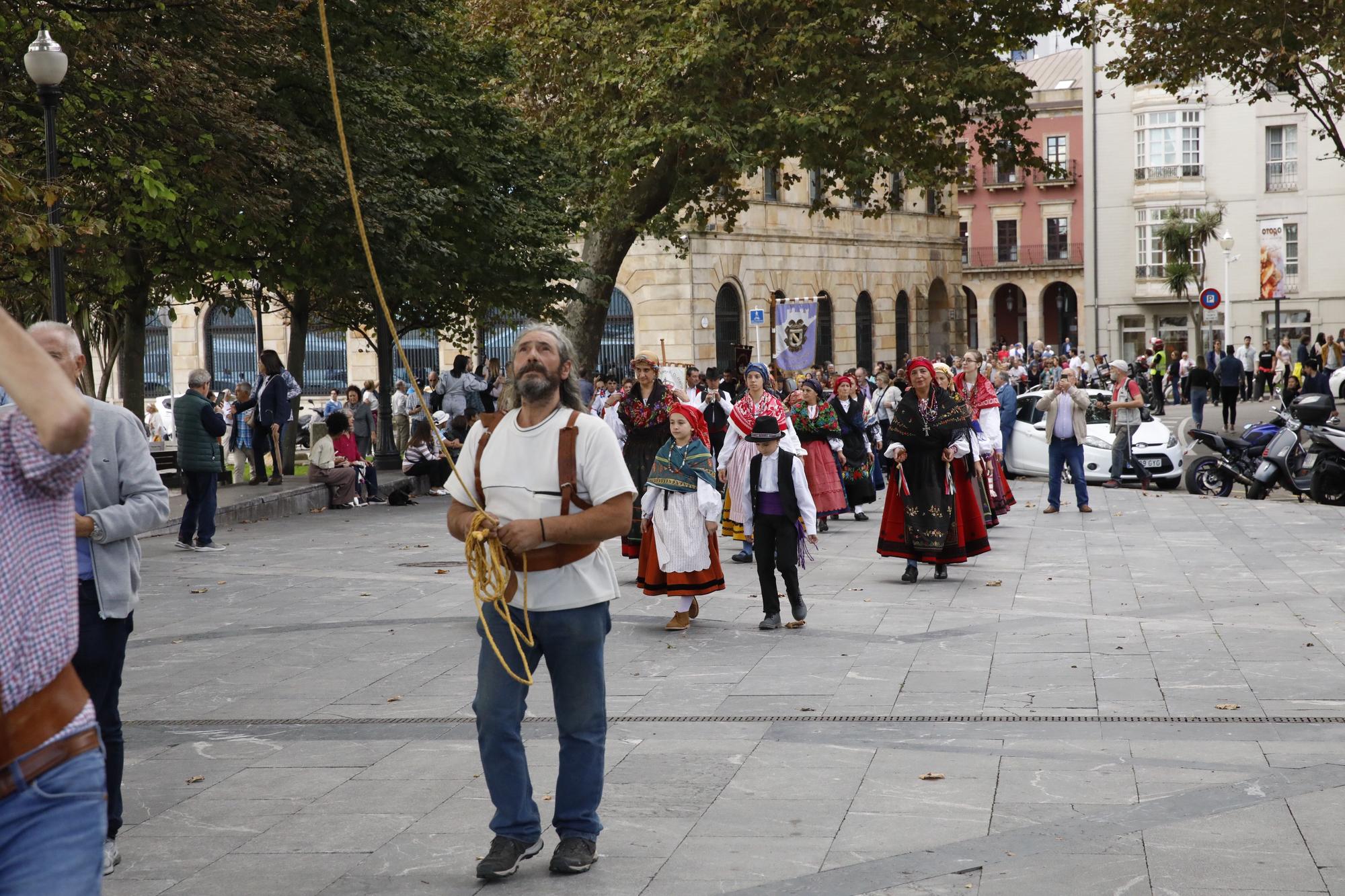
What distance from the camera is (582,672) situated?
527 cm

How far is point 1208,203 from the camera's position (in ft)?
209

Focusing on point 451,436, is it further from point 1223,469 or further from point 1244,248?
point 1244,248

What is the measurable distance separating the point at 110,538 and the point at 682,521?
5.64 m

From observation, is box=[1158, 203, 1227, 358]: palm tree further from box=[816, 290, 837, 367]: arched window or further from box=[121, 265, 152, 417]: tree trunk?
box=[121, 265, 152, 417]: tree trunk

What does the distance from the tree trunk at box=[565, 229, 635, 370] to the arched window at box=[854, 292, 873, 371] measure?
28.9m

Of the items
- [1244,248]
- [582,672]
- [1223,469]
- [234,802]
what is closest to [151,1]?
[234,802]

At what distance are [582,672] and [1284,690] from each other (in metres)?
4.45

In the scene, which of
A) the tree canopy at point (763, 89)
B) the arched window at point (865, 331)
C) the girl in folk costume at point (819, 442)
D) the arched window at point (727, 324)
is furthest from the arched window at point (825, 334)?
the girl in folk costume at point (819, 442)

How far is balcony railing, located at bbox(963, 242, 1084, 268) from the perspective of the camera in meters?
80.1

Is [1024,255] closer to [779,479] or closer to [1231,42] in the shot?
[1231,42]

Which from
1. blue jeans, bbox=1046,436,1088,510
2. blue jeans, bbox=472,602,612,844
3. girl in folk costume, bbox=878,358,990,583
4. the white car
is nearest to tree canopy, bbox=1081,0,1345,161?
the white car

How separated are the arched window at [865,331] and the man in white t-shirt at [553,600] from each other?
170 feet

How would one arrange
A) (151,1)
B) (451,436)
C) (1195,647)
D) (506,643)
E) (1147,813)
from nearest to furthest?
(506,643) < (1147,813) < (1195,647) < (151,1) < (451,436)

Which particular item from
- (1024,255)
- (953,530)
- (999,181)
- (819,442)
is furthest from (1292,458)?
(1024,255)
